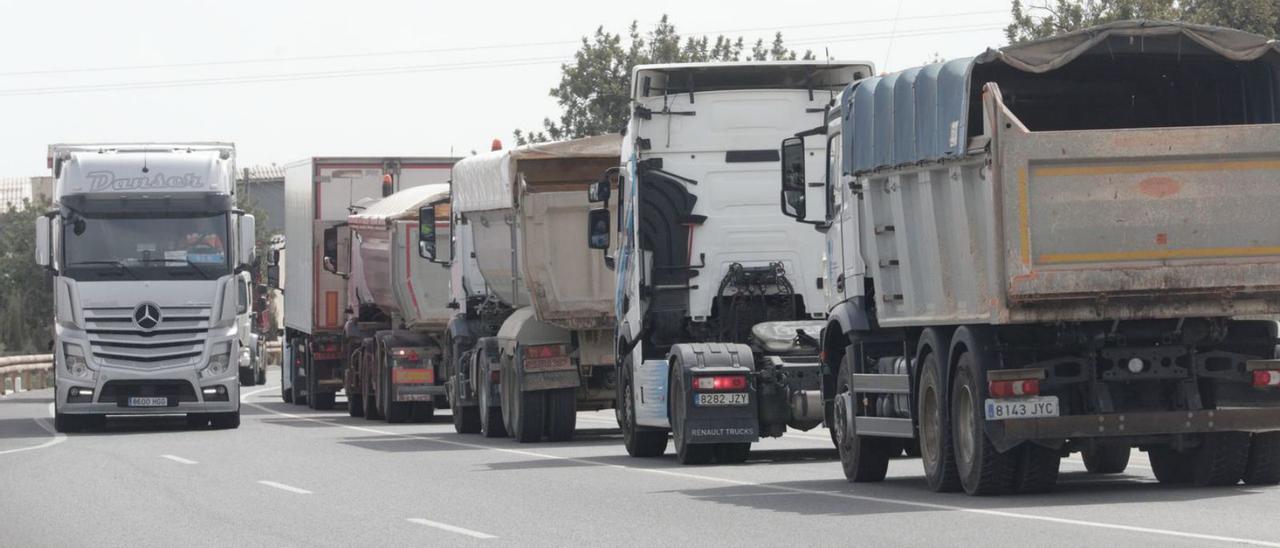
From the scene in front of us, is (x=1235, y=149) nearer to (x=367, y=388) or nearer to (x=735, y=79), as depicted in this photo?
(x=735, y=79)

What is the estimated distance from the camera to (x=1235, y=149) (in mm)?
15609

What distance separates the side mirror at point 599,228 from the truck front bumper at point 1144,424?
976cm

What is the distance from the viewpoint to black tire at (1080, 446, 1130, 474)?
62.8 feet

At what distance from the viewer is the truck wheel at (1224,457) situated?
16500mm

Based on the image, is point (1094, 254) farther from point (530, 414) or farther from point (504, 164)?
point (504, 164)

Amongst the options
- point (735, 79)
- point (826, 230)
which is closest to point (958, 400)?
point (826, 230)

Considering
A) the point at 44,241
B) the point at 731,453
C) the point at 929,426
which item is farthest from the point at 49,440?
the point at 929,426

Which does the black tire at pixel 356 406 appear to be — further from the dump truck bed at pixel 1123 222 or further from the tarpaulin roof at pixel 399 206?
the dump truck bed at pixel 1123 222

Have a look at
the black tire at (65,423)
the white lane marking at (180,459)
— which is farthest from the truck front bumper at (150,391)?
the white lane marking at (180,459)

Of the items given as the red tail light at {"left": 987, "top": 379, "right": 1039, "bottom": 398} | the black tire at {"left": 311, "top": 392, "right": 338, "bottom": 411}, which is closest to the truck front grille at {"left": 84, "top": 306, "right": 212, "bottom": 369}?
the black tire at {"left": 311, "top": 392, "right": 338, "bottom": 411}

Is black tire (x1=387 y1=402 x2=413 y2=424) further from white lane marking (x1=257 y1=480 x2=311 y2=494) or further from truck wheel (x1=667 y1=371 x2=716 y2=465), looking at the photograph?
white lane marking (x1=257 y1=480 x2=311 y2=494)

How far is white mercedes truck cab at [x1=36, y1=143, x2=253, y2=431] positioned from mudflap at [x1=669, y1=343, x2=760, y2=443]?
11602mm

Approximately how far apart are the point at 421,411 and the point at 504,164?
8.96 m

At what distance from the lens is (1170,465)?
58.5 ft
